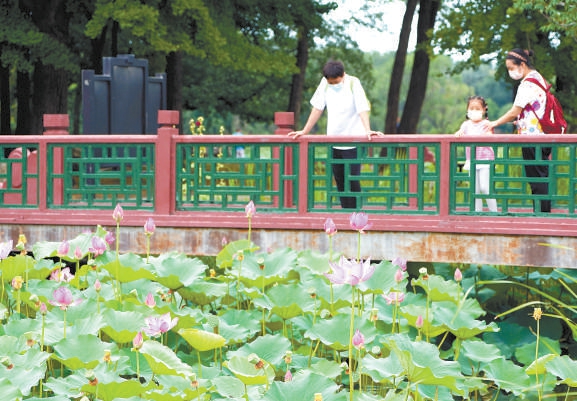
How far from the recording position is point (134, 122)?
1135cm

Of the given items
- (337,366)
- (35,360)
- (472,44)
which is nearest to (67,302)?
(35,360)

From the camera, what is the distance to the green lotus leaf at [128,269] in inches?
229

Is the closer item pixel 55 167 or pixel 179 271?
pixel 179 271

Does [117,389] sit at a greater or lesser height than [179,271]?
lesser

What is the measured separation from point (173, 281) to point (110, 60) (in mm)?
5691

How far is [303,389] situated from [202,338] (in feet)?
2.04

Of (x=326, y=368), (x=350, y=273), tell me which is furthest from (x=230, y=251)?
(x=350, y=273)

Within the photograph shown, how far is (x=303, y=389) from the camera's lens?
3959 mm

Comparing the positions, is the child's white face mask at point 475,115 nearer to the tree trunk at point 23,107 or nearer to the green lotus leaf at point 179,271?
the green lotus leaf at point 179,271

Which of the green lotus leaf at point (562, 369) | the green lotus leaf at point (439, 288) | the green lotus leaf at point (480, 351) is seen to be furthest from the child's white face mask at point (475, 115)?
the green lotus leaf at point (562, 369)

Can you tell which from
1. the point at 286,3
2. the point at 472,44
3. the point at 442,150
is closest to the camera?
the point at 442,150

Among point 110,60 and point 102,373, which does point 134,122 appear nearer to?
point 110,60

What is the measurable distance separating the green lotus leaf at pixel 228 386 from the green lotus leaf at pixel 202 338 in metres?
0.16

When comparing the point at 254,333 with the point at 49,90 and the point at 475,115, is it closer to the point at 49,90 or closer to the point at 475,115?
the point at 475,115
